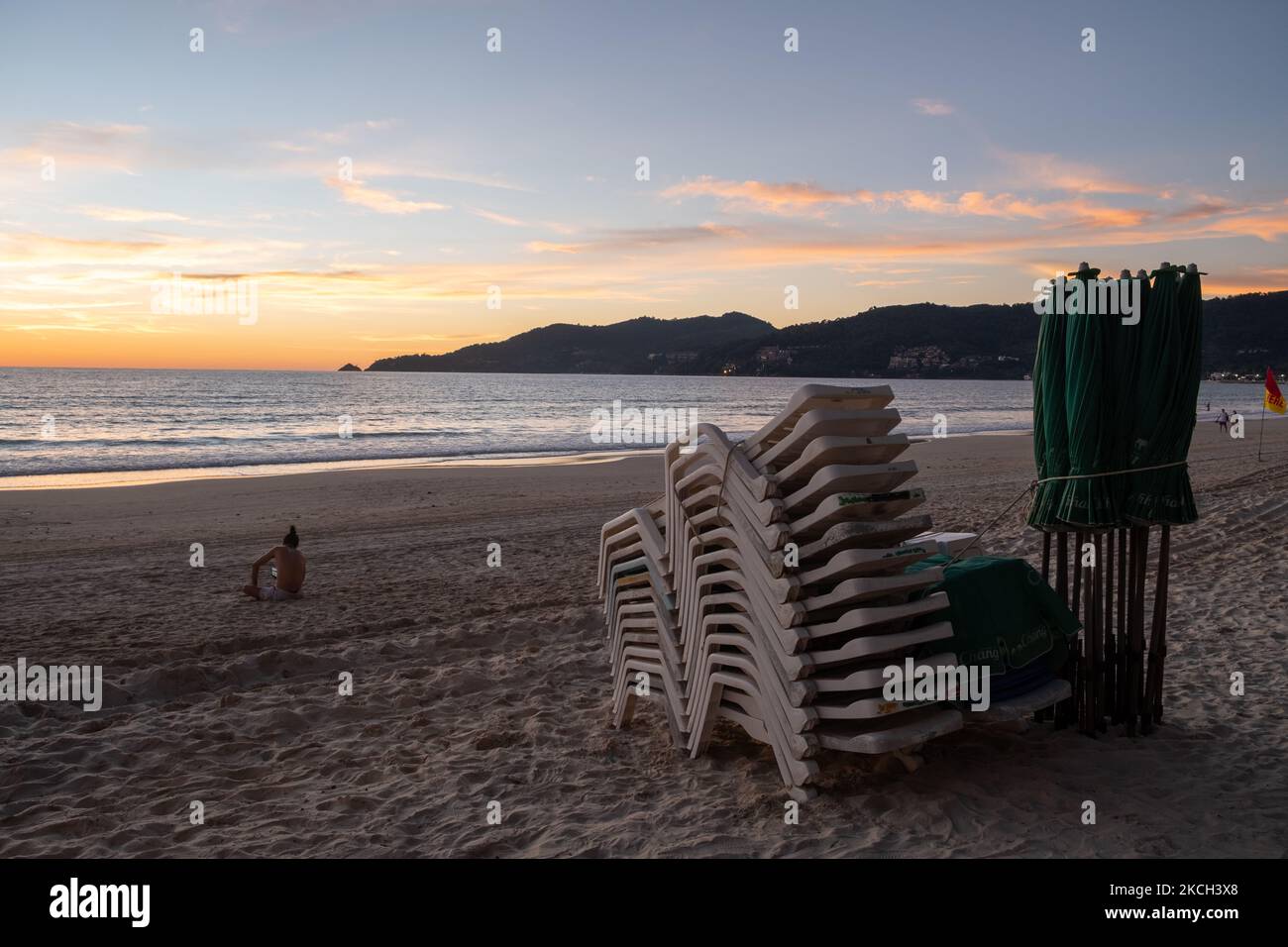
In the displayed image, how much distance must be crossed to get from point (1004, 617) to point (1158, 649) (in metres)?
1.08

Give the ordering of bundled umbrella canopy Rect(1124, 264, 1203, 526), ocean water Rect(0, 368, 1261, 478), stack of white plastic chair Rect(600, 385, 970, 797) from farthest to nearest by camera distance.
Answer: ocean water Rect(0, 368, 1261, 478) → bundled umbrella canopy Rect(1124, 264, 1203, 526) → stack of white plastic chair Rect(600, 385, 970, 797)

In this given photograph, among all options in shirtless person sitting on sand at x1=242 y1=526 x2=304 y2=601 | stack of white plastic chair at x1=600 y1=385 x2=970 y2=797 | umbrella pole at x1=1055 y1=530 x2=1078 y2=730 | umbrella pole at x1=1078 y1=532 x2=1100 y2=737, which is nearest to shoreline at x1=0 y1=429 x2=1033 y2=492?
shirtless person sitting on sand at x1=242 y1=526 x2=304 y2=601

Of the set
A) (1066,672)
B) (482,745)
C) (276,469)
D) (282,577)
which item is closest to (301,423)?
(276,469)

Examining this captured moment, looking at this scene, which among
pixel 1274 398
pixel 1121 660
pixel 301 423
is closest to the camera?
pixel 1121 660

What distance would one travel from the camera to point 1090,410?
449cm

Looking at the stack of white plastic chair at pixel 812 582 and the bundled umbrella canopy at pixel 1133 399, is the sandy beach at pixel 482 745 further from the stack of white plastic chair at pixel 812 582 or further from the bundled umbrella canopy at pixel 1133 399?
the bundled umbrella canopy at pixel 1133 399

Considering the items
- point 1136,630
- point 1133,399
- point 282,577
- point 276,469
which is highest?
point 1133,399

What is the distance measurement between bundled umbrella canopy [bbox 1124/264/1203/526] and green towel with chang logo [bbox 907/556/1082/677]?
0.61 meters

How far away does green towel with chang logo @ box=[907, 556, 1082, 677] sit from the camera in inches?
167

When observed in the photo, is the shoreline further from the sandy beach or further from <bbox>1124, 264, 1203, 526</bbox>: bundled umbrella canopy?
<bbox>1124, 264, 1203, 526</bbox>: bundled umbrella canopy

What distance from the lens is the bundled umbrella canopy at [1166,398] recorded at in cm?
442

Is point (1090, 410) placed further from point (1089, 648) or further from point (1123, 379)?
point (1089, 648)

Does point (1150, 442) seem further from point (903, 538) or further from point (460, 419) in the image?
point (460, 419)
